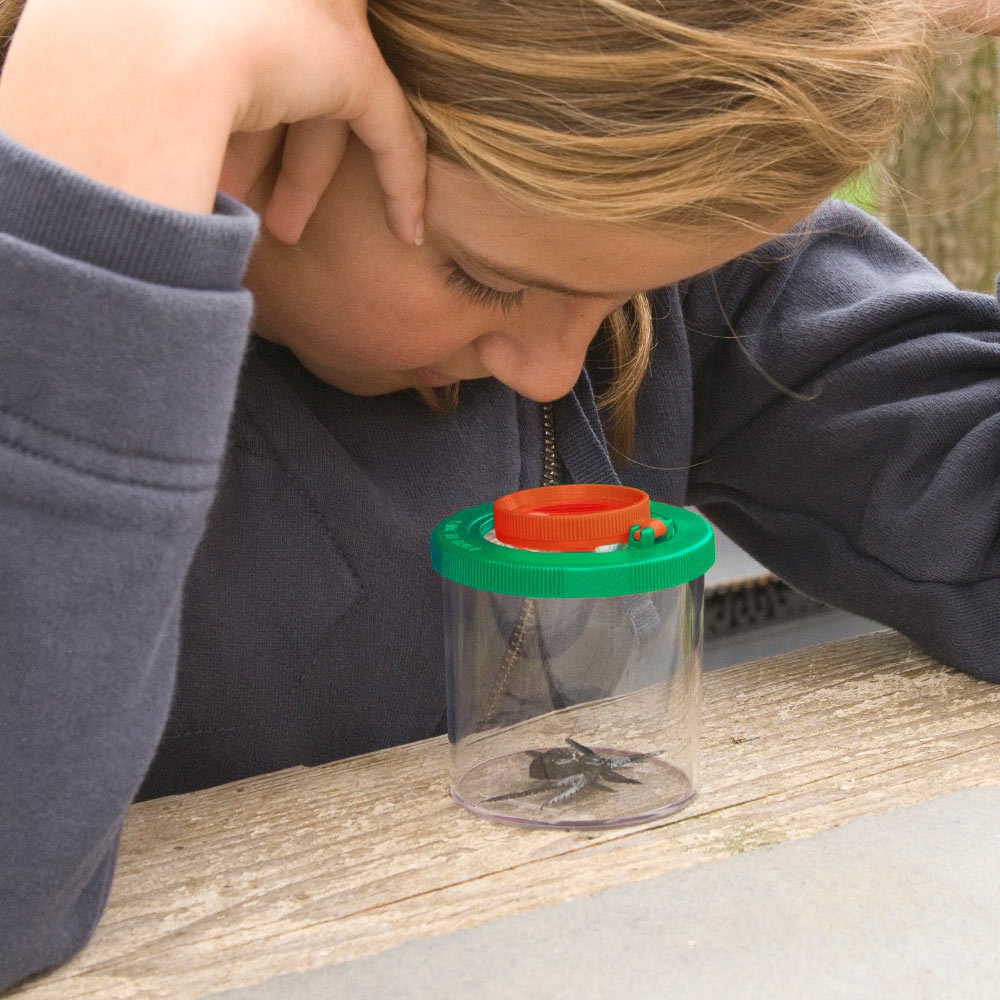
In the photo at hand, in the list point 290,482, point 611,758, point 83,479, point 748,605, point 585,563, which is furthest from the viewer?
point 748,605

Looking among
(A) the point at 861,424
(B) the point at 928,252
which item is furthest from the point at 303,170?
(B) the point at 928,252

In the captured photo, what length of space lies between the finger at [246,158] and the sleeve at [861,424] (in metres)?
0.44

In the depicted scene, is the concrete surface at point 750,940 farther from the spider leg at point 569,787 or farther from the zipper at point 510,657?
the zipper at point 510,657

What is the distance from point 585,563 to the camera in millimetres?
625

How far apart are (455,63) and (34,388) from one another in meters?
0.26

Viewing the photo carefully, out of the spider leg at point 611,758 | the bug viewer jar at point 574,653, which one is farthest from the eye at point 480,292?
the spider leg at point 611,758

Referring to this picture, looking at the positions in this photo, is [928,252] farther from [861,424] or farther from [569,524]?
[569,524]

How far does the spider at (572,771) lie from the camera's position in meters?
0.68

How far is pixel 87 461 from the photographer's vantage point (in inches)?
19.9

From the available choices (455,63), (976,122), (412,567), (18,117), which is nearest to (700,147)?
(455,63)

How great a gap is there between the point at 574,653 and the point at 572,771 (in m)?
0.11

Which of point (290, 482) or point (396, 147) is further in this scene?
point (290, 482)

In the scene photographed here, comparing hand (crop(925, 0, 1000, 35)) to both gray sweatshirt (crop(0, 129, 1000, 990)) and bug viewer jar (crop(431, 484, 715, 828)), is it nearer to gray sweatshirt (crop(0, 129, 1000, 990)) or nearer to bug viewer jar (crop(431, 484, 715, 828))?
gray sweatshirt (crop(0, 129, 1000, 990))

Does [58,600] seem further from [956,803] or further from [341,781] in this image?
[956,803]
